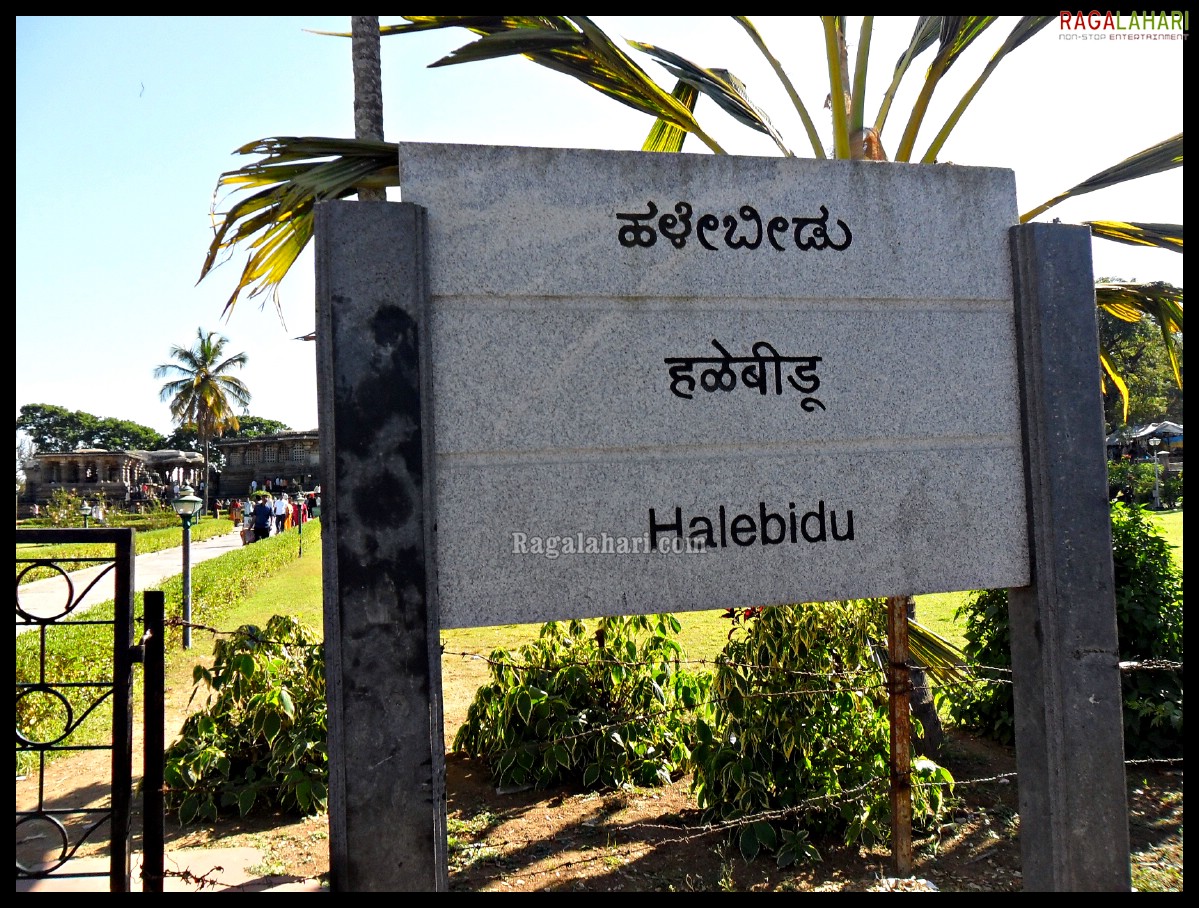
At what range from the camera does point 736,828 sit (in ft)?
11.4

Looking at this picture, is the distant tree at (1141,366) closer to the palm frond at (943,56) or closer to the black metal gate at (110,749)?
the palm frond at (943,56)

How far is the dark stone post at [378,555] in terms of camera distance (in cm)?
197

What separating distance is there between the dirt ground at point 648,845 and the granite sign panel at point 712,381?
1361 mm

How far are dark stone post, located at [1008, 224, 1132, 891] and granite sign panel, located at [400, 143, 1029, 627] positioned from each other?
0.08m

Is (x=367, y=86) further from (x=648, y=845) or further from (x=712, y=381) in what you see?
(x=648, y=845)

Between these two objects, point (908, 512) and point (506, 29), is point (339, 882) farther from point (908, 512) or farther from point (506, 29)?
point (506, 29)

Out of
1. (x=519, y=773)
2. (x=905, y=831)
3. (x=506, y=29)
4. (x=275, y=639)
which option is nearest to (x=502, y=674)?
(x=519, y=773)

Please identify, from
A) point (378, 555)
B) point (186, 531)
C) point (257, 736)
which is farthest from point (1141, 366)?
point (378, 555)

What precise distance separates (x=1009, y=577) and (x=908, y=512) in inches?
16.4

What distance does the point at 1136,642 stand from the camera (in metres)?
4.41

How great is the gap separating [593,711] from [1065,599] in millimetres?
2588

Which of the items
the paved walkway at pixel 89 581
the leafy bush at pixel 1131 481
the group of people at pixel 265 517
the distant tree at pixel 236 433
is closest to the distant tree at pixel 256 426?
the distant tree at pixel 236 433

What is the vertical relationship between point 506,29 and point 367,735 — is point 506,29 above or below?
above
